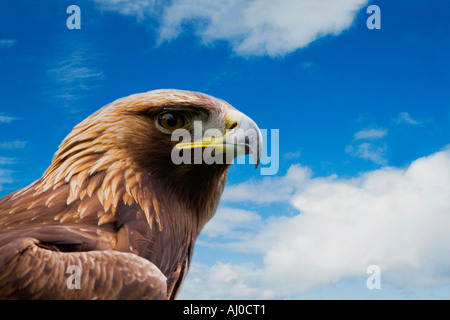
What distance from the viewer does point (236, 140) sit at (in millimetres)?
4152

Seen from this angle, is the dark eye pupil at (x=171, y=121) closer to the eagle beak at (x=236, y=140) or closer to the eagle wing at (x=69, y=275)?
the eagle beak at (x=236, y=140)

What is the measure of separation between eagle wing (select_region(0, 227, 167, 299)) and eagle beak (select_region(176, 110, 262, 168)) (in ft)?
3.85

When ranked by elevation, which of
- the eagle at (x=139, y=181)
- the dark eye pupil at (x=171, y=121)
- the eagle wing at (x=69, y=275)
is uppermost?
the dark eye pupil at (x=171, y=121)

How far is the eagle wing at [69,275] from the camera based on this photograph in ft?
10.7

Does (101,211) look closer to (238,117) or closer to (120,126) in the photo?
(120,126)

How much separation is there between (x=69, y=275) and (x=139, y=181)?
108 cm

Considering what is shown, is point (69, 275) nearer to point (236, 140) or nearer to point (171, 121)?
point (171, 121)

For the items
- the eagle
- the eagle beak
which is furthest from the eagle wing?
the eagle beak

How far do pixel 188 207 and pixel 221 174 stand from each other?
410 millimetres

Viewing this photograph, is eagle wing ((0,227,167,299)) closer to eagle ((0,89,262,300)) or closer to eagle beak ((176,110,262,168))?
eagle ((0,89,262,300))

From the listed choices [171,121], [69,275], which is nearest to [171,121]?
[171,121]

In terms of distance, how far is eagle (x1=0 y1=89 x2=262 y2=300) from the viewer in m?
3.84

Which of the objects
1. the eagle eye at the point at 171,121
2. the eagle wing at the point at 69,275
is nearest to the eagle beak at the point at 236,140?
the eagle eye at the point at 171,121
